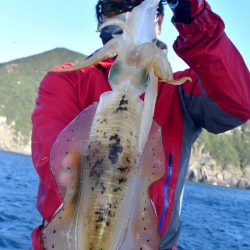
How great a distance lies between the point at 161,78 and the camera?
275cm

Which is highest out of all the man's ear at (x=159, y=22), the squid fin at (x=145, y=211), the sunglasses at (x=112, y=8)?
the sunglasses at (x=112, y=8)

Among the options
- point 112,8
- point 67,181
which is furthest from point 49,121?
point 112,8

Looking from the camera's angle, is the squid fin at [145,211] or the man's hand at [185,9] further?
the man's hand at [185,9]

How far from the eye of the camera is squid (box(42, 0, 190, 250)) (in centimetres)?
255

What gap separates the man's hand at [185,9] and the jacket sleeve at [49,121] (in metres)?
1.02

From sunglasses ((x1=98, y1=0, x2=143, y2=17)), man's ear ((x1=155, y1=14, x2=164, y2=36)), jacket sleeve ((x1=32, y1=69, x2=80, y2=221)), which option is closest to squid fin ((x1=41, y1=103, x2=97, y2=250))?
jacket sleeve ((x1=32, y1=69, x2=80, y2=221))

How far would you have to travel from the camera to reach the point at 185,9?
3.15 meters

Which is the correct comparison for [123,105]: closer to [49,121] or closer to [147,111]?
[147,111]

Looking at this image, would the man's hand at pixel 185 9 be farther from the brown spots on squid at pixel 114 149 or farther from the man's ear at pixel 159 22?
the brown spots on squid at pixel 114 149

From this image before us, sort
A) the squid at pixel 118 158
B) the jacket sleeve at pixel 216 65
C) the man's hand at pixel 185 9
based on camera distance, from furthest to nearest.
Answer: the jacket sleeve at pixel 216 65
the man's hand at pixel 185 9
the squid at pixel 118 158

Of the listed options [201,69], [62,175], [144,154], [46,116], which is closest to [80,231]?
[62,175]

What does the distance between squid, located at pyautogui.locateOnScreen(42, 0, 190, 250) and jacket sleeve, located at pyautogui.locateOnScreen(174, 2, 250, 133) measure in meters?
0.53

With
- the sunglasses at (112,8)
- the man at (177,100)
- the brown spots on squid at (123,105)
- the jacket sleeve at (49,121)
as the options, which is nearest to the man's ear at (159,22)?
the man at (177,100)

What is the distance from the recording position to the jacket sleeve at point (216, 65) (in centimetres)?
325
